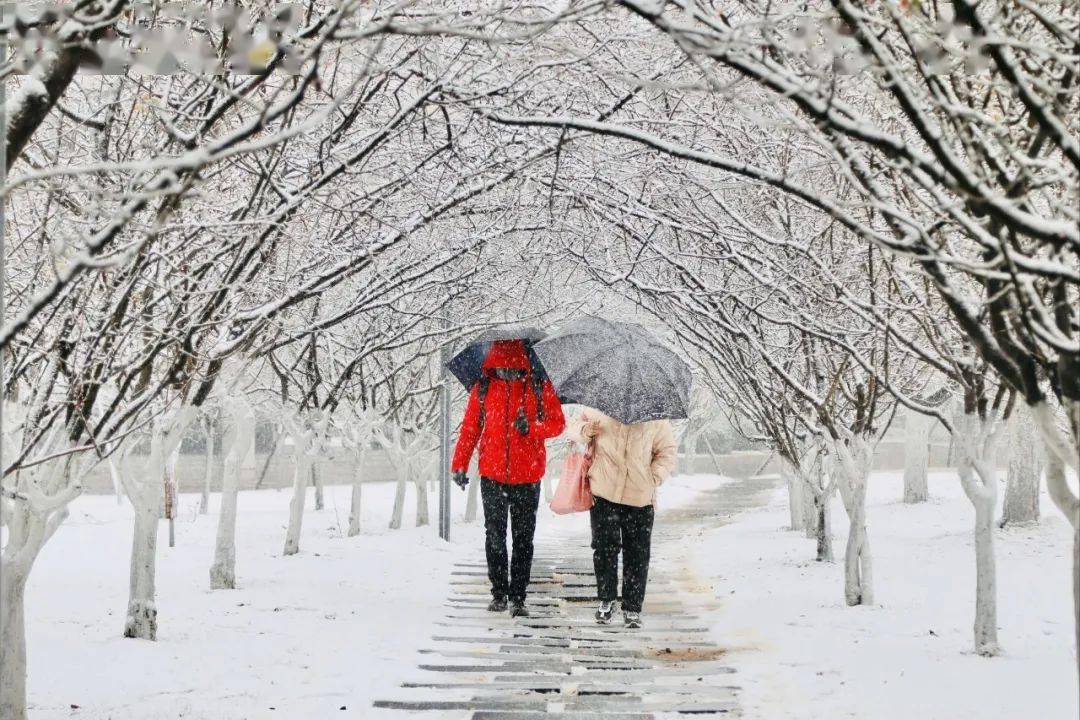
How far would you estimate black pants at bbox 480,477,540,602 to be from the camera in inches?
327

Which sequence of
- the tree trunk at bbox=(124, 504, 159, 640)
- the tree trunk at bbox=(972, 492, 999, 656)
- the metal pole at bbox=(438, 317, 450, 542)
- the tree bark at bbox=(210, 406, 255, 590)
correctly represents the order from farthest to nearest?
the metal pole at bbox=(438, 317, 450, 542) < the tree bark at bbox=(210, 406, 255, 590) < the tree trunk at bbox=(124, 504, 159, 640) < the tree trunk at bbox=(972, 492, 999, 656)

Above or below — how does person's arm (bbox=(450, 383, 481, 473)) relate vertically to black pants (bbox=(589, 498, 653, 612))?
above

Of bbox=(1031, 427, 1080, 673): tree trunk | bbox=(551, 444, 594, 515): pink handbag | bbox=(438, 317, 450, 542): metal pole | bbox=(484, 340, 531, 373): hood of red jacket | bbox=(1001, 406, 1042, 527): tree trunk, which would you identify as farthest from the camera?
bbox=(1001, 406, 1042, 527): tree trunk

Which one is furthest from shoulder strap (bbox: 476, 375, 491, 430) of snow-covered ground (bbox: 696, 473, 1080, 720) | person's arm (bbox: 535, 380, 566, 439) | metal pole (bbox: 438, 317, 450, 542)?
metal pole (bbox: 438, 317, 450, 542)

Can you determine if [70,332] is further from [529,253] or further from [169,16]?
[529,253]

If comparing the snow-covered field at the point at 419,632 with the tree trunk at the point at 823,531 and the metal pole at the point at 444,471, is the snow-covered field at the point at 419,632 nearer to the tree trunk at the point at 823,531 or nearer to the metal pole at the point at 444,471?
the tree trunk at the point at 823,531

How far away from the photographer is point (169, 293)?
16.5 feet

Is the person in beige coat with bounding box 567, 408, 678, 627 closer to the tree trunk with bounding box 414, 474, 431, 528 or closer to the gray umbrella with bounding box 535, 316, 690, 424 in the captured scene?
the gray umbrella with bounding box 535, 316, 690, 424

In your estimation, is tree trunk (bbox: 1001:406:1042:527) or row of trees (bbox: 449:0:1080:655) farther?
tree trunk (bbox: 1001:406:1042:527)

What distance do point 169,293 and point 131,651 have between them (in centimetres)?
287

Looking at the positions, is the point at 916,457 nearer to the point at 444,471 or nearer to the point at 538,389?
the point at 444,471

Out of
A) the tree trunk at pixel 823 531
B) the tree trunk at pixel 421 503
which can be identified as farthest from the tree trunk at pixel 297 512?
the tree trunk at pixel 823 531

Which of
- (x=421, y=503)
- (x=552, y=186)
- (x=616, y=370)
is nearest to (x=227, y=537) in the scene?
(x=616, y=370)

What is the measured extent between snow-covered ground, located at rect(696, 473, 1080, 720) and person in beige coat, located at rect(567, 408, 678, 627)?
2.61 ft
